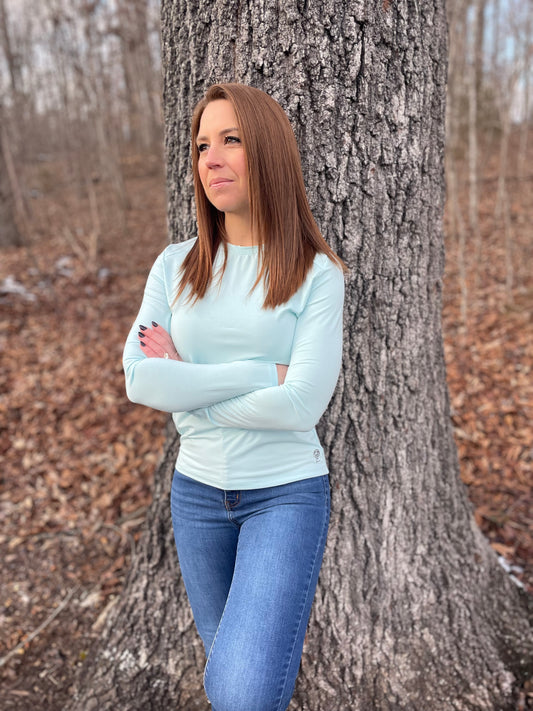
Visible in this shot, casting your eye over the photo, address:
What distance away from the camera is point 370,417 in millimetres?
2283

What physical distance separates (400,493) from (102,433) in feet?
9.95

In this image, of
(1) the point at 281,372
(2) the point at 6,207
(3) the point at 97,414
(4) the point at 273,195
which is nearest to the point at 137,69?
(2) the point at 6,207

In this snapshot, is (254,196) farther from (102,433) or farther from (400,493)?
(102,433)

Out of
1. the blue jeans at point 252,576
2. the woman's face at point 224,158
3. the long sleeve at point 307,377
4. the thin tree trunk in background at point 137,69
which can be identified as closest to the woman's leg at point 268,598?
the blue jeans at point 252,576

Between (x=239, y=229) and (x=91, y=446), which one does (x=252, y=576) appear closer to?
(x=239, y=229)

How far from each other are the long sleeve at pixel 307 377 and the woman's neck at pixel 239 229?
0.30 metres

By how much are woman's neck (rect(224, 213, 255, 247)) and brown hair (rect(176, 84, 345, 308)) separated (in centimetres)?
4

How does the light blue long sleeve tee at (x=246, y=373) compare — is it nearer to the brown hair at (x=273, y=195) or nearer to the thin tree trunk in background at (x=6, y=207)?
the brown hair at (x=273, y=195)

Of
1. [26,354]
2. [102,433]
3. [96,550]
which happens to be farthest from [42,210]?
[96,550]

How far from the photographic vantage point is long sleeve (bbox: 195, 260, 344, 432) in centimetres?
164

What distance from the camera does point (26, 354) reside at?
627 cm

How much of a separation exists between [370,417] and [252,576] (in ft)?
2.92

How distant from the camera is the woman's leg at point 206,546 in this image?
1869 mm

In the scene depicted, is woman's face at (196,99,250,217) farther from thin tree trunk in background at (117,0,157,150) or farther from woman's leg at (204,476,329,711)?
thin tree trunk in background at (117,0,157,150)
